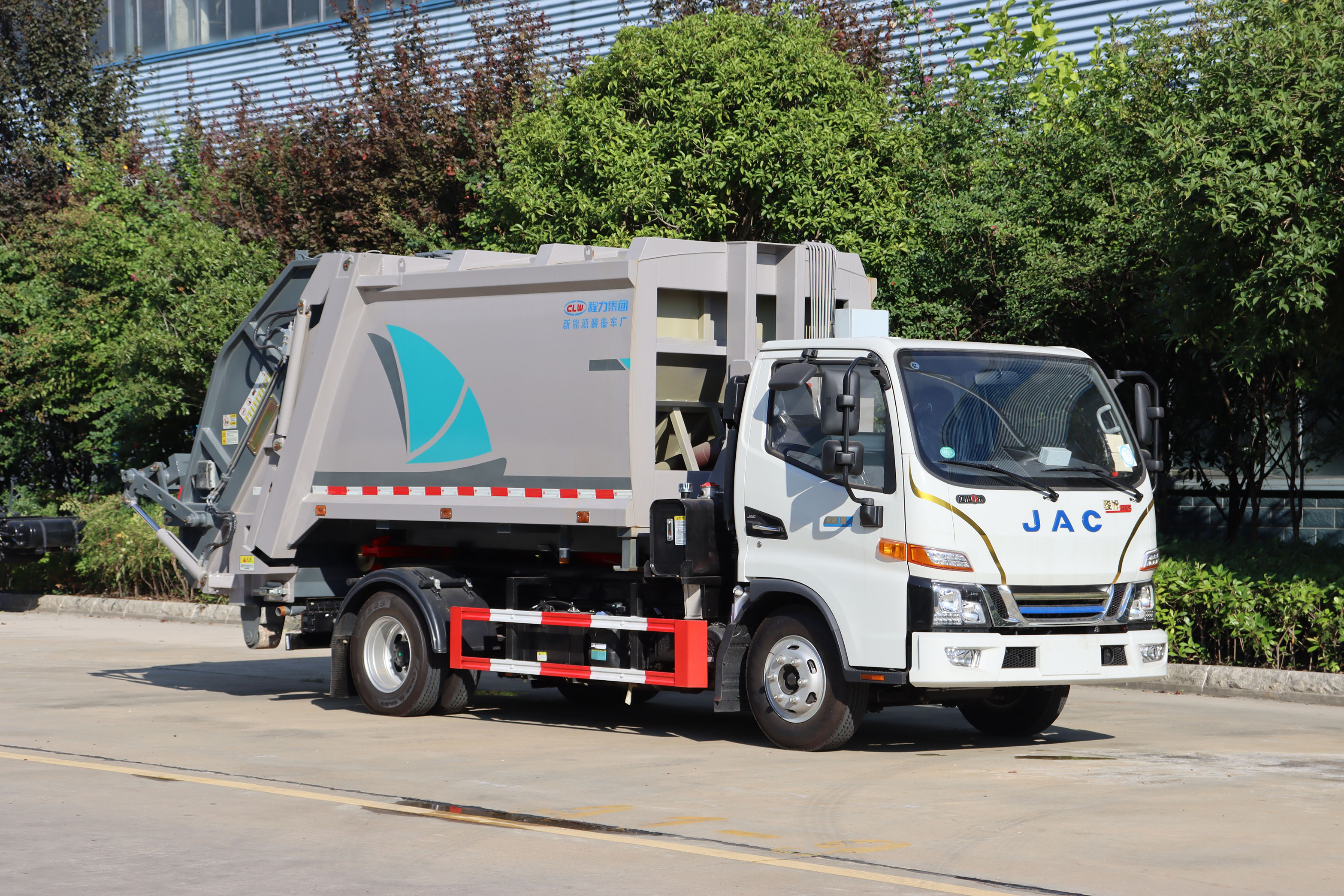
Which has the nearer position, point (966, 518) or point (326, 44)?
point (966, 518)

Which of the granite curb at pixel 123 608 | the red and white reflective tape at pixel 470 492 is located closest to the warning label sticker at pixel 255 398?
the red and white reflective tape at pixel 470 492

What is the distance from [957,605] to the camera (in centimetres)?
923

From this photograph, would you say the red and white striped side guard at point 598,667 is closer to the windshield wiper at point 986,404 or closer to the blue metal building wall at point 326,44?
the windshield wiper at point 986,404

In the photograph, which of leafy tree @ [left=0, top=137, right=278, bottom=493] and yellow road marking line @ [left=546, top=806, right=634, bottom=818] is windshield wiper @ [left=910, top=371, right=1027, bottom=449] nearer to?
yellow road marking line @ [left=546, top=806, right=634, bottom=818]

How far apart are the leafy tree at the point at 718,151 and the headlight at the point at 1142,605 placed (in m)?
7.04

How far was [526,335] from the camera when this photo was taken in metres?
11.0

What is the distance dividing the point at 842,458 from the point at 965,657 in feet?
4.27

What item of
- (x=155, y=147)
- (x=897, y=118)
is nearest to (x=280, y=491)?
(x=897, y=118)

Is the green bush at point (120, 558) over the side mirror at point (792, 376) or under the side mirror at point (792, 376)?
under

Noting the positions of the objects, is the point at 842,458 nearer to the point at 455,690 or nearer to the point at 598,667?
the point at 598,667

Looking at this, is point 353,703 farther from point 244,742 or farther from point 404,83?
point 404,83

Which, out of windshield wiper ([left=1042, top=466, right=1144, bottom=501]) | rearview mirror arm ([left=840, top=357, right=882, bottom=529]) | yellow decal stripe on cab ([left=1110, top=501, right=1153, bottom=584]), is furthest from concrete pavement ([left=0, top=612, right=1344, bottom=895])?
windshield wiper ([left=1042, top=466, right=1144, bottom=501])

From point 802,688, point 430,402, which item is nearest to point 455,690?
point 430,402

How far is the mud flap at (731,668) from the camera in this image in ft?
33.0
